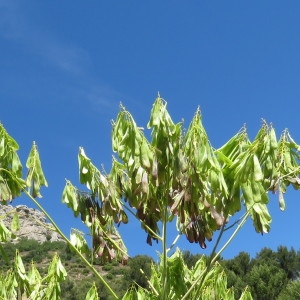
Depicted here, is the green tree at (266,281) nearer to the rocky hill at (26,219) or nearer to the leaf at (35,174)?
the rocky hill at (26,219)

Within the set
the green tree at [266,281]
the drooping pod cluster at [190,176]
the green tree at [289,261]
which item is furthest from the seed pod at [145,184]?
the green tree at [289,261]

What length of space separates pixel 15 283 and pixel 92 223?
1.05 metres

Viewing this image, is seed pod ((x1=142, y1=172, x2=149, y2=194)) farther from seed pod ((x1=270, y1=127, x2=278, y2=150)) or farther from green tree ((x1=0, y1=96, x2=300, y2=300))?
seed pod ((x1=270, y1=127, x2=278, y2=150))

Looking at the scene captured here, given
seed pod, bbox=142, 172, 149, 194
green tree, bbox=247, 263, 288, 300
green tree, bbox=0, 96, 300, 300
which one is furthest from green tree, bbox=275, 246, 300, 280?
seed pod, bbox=142, 172, 149, 194

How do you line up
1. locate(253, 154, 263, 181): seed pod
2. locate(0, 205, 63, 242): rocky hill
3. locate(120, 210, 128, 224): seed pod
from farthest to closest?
locate(120, 210, 128, 224): seed pod
locate(0, 205, 63, 242): rocky hill
locate(253, 154, 263, 181): seed pod

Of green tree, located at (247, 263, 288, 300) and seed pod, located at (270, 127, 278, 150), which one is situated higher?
green tree, located at (247, 263, 288, 300)

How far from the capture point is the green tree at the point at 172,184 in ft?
11.3

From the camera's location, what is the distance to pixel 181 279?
447cm

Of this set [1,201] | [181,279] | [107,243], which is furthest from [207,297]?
[1,201]

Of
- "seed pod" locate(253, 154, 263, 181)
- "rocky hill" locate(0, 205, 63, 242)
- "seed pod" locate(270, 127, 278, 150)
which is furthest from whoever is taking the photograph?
"rocky hill" locate(0, 205, 63, 242)

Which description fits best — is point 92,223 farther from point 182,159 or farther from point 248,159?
point 248,159

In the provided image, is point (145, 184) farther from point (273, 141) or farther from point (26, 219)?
point (26, 219)

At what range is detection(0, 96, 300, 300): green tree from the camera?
3.46 metres

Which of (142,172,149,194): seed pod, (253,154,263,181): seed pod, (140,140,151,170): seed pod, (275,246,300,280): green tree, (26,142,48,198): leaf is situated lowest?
(253,154,263,181): seed pod
